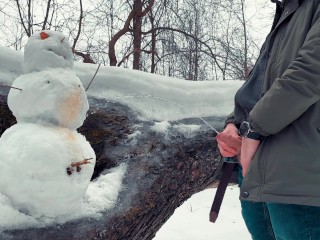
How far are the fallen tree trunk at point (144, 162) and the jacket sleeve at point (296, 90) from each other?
0.77m

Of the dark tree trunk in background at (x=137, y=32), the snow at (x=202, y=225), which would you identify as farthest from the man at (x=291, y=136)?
the dark tree trunk in background at (x=137, y=32)

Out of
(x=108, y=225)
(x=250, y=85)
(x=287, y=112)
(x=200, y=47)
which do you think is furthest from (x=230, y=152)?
(x=200, y=47)

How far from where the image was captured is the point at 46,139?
4.42 feet

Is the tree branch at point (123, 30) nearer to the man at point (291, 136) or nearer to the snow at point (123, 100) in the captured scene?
the snow at point (123, 100)

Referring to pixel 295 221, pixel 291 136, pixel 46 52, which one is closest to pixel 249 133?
pixel 291 136

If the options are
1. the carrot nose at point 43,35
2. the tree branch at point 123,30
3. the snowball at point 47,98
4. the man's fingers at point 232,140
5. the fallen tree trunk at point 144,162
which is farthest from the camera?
the tree branch at point 123,30

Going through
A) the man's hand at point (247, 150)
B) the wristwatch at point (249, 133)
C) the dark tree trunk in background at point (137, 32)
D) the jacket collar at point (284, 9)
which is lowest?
the dark tree trunk in background at point (137, 32)

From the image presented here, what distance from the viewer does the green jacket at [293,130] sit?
1006 mm

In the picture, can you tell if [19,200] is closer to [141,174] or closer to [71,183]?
[71,183]

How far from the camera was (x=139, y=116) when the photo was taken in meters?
2.15

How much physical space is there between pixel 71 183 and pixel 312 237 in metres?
0.77

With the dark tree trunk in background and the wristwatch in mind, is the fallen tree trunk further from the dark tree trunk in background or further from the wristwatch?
the dark tree trunk in background

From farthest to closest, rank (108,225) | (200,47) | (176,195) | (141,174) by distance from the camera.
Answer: (200,47) → (176,195) → (141,174) → (108,225)

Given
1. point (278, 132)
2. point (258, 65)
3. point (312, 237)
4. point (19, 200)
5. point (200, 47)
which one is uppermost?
point (258, 65)
